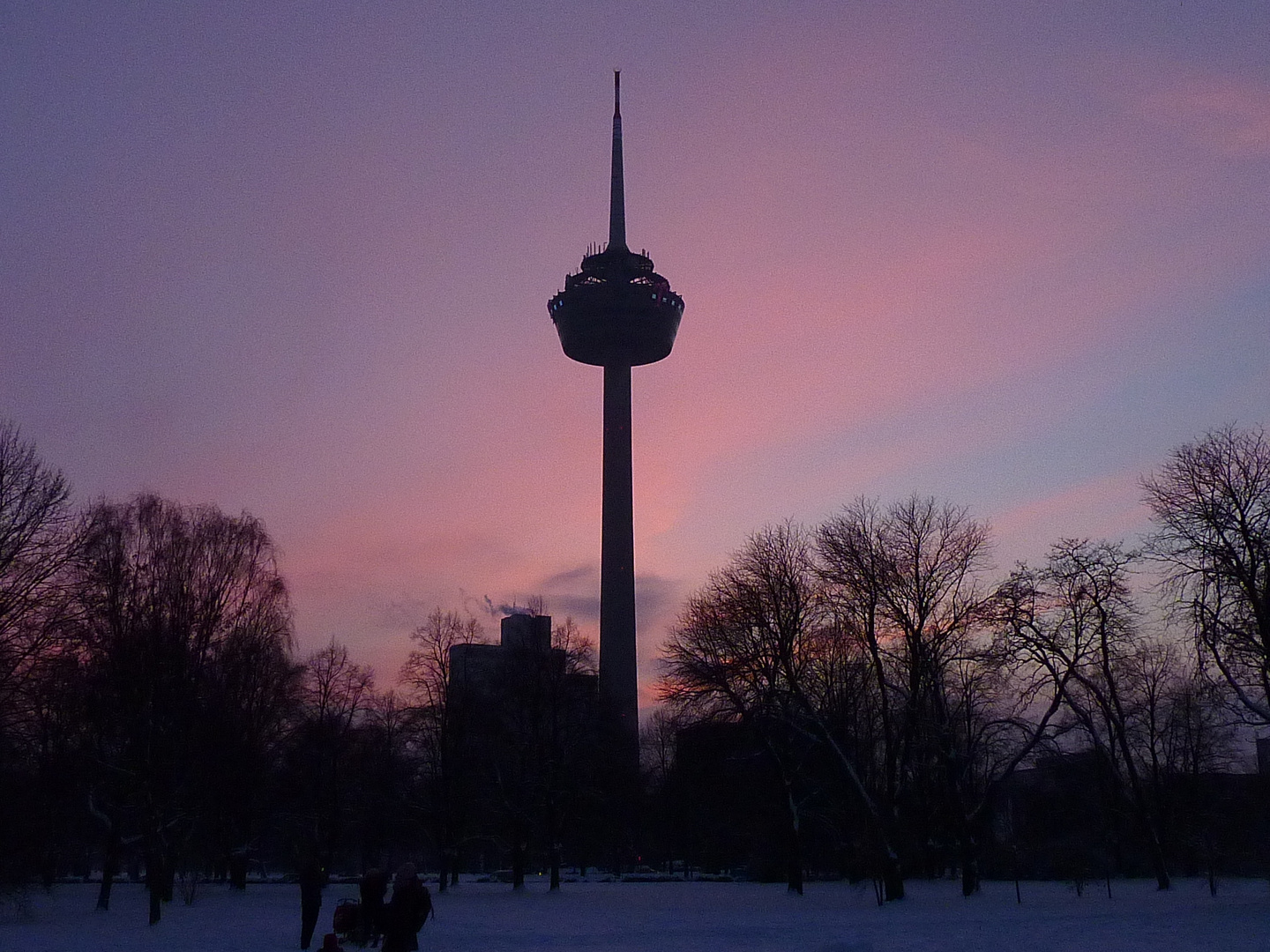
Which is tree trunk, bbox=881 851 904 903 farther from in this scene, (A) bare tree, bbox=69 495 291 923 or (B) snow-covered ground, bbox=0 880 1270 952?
(A) bare tree, bbox=69 495 291 923

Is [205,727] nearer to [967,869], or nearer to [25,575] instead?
[25,575]

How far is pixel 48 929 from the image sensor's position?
26.5 meters

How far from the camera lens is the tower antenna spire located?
144 m

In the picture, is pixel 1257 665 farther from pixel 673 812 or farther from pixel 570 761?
pixel 673 812

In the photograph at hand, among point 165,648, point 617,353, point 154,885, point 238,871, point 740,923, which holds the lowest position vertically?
point 740,923

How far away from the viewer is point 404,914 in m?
14.2

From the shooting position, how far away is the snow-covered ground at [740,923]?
20.9m

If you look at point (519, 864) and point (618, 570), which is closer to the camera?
point (519, 864)

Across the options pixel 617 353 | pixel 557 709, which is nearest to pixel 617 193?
pixel 617 353

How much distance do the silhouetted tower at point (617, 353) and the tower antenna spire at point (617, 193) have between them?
350cm

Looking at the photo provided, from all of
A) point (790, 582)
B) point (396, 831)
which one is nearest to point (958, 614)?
point (790, 582)

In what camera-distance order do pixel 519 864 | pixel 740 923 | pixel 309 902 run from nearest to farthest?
pixel 309 902 → pixel 740 923 → pixel 519 864

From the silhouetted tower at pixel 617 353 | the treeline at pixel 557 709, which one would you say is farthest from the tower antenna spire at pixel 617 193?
the treeline at pixel 557 709

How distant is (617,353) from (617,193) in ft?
85.6
